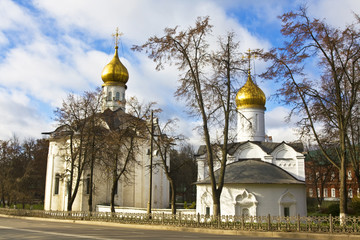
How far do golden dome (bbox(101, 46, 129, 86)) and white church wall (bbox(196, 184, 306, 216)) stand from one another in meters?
18.6

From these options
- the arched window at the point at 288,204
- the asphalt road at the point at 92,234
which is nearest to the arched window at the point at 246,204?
the arched window at the point at 288,204

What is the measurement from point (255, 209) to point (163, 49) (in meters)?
13.1

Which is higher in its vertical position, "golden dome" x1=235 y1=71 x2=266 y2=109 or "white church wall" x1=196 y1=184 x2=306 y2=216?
"golden dome" x1=235 y1=71 x2=266 y2=109

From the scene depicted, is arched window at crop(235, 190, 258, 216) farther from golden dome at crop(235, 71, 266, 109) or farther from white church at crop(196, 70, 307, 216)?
golden dome at crop(235, 71, 266, 109)

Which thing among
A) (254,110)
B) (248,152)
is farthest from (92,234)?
(254,110)

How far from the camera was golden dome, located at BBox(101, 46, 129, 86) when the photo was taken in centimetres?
3772

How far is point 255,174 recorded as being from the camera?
2503cm

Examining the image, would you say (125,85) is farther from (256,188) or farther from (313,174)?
(313,174)

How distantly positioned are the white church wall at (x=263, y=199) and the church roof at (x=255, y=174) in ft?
1.25

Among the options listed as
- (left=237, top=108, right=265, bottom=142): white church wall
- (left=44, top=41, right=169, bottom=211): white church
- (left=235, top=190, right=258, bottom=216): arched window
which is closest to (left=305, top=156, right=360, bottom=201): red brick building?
(left=235, top=190, right=258, bottom=216): arched window

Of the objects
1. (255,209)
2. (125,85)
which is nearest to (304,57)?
(255,209)

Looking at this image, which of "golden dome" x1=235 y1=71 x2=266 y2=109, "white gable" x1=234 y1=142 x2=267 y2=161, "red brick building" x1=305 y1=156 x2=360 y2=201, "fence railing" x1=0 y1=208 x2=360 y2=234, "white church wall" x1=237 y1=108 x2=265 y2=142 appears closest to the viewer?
"fence railing" x1=0 y1=208 x2=360 y2=234

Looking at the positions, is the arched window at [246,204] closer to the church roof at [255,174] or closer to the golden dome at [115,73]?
the church roof at [255,174]

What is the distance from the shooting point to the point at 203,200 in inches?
1019
